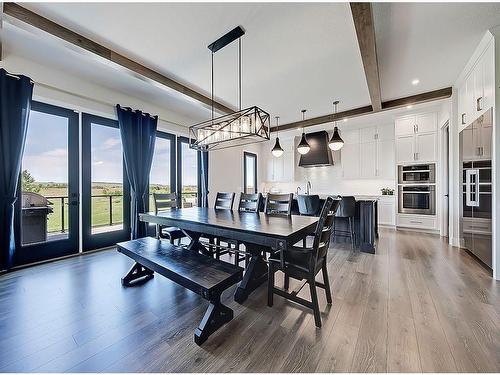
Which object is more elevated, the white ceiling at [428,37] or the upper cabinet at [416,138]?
the white ceiling at [428,37]

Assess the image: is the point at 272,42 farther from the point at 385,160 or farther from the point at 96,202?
the point at 385,160

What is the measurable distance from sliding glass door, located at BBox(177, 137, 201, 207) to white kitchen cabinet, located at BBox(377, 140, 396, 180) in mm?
4716

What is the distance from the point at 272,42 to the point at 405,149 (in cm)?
437

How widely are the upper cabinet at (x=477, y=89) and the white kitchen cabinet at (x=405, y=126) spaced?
1.42 metres

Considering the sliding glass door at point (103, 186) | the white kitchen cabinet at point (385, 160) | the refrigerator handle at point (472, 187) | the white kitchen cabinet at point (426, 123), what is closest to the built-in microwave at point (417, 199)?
the white kitchen cabinet at point (385, 160)

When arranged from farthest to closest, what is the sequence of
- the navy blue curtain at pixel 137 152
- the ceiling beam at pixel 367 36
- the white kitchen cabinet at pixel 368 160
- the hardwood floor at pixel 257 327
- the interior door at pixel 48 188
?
1. the white kitchen cabinet at pixel 368 160
2. the navy blue curtain at pixel 137 152
3. the interior door at pixel 48 188
4. the ceiling beam at pixel 367 36
5. the hardwood floor at pixel 257 327

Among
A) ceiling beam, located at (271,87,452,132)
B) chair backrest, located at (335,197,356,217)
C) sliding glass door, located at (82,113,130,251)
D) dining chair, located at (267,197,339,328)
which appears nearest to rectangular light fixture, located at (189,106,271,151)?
dining chair, located at (267,197,339,328)

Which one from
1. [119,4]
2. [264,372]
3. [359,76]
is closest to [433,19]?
[359,76]

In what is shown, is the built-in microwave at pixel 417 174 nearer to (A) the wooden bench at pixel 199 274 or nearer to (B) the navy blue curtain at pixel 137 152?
(A) the wooden bench at pixel 199 274

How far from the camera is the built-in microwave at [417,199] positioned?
4.73 m

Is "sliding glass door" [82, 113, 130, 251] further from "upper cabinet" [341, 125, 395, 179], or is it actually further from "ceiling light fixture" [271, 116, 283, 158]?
"upper cabinet" [341, 125, 395, 179]

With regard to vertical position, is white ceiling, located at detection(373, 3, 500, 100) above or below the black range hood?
above

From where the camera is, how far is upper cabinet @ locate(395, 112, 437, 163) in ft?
15.6

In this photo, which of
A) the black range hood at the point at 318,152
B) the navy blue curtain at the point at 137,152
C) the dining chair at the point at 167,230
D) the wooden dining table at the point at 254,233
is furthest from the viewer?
the black range hood at the point at 318,152
